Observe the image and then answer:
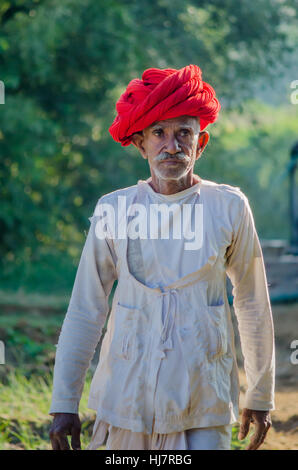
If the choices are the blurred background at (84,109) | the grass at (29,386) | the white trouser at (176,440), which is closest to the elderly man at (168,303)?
the white trouser at (176,440)

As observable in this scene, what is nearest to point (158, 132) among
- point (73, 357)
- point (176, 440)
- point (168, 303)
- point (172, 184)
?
point (172, 184)

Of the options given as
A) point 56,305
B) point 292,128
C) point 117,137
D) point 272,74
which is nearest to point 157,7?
point 272,74

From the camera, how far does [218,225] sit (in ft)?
8.14

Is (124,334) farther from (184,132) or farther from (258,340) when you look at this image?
(184,132)

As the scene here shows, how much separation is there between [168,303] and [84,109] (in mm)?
Result: 10148

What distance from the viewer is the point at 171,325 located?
7.82 feet

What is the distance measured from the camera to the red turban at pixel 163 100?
2.45 meters

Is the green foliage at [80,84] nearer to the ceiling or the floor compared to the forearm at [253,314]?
nearer to the ceiling

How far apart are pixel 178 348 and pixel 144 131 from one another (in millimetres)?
751

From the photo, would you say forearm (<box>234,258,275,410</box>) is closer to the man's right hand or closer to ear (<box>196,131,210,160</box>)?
ear (<box>196,131,210,160</box>)

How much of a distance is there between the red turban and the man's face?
1.4 inches

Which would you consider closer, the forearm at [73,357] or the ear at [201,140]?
the forearm at [73,357]

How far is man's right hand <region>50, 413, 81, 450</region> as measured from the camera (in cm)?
245

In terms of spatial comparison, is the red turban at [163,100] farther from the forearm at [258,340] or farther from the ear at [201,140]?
the forearm at [258,340]
